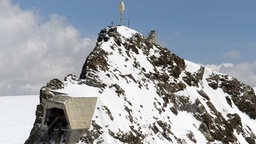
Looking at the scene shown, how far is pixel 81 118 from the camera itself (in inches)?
2190

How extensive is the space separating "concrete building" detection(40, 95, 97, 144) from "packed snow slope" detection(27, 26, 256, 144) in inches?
60.6

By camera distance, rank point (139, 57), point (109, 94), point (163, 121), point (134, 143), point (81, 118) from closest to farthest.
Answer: point (81, 118)
point (134, 143)
point (109, 94)
point (163, 121)
point (139, 57)

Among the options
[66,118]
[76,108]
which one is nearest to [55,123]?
[66,118]

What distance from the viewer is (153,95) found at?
72938mm

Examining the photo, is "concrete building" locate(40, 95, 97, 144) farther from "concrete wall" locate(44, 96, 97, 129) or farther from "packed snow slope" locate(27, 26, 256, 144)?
"packed snow slope" locate(27, 26, 256, 144)

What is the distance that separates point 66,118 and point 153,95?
22086 millimetres

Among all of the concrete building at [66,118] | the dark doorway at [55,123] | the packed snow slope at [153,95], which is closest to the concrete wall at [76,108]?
the concrete building at [66,118]

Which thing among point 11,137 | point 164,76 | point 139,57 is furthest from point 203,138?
point 11,137

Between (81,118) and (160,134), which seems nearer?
(81,118)

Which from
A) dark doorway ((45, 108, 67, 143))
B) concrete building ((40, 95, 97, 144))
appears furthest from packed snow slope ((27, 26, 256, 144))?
dark doorway ((45, 108, 67, 143))

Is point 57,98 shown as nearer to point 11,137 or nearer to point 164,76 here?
point 164,76

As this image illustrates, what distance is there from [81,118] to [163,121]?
17.9 m

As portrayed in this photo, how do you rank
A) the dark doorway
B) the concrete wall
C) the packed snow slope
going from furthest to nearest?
the packed snow slope → the dark doorway → the concrete wall

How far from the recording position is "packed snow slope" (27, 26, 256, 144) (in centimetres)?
6081
